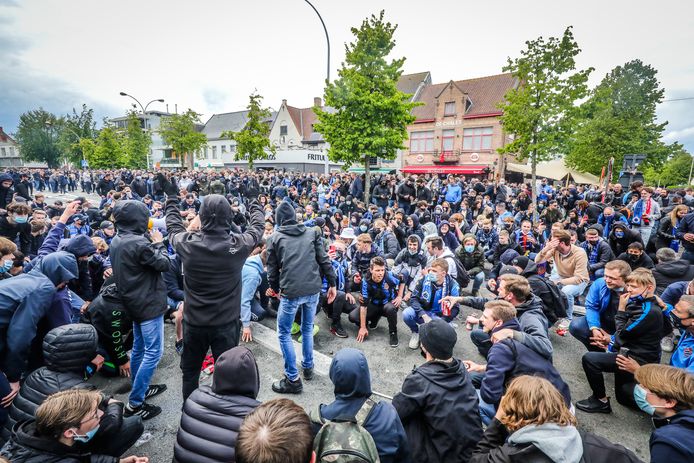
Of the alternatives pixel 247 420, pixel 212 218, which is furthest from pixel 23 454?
pixel 212 218

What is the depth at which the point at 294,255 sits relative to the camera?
382 cm

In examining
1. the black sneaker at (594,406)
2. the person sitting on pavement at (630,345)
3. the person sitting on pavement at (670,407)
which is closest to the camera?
the person sitting on pavement at (670,407)

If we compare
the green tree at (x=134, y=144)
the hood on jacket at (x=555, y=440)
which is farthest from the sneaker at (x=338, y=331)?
the green tree at (x=134, y=144)

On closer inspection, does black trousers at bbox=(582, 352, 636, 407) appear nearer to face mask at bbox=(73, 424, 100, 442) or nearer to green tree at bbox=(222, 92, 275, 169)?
face mask at bbox=(73, 424, 100, 442)

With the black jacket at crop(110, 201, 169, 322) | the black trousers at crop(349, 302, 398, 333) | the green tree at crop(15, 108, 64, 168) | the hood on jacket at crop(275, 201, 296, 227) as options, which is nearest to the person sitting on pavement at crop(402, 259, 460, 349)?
the black trousers at crop(349, 302, 398, 333)

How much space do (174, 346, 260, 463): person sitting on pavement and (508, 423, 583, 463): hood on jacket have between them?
150 centimetres

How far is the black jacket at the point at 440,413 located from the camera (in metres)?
2.34

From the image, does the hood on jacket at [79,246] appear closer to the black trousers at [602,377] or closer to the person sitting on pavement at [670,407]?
the person sitting on pavement at [670,407]

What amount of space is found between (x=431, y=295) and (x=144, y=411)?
12.6 ft

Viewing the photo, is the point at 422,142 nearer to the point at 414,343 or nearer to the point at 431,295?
the point at 431,295

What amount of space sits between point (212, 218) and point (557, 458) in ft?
9.34

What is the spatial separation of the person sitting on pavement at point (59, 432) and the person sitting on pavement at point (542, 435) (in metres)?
2.32

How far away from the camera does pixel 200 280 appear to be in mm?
2920

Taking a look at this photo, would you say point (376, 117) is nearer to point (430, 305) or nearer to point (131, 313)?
point (430, 305)
